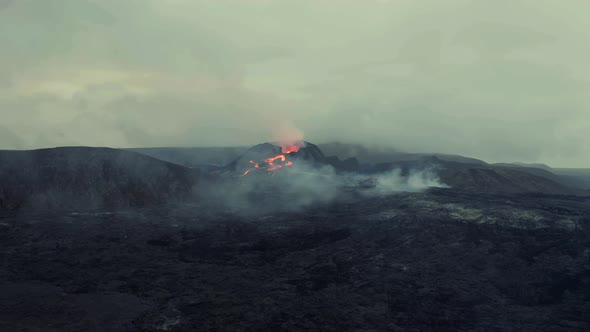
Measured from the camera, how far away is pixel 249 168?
10044 centimetres

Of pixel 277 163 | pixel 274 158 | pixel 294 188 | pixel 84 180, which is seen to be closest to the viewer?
pixel 84 180

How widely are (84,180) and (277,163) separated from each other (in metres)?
49.7

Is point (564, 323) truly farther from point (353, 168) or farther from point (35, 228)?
point (353, 168)

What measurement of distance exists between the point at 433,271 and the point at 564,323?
1071 cm

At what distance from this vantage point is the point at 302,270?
116 feet

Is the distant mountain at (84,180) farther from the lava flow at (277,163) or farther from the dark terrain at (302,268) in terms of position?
the lava flow at (277,163)

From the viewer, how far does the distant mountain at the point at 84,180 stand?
191 ft

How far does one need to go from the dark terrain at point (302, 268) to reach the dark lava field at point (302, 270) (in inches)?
5.8

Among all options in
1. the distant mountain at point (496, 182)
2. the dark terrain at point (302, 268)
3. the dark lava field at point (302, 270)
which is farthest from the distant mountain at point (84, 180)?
the distant mountain at point (496, 182)

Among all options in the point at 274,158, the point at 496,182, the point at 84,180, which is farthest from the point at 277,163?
the point at 496,182

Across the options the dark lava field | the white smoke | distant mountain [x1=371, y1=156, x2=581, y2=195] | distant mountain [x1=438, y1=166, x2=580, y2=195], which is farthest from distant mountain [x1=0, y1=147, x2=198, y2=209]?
distant mountain [x1=438, y1=166, x2=580, y2=195]

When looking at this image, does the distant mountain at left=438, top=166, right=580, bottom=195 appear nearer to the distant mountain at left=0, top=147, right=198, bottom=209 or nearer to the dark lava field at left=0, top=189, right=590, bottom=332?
the dark lava field at left=0, top=189, right=590, bottom=332

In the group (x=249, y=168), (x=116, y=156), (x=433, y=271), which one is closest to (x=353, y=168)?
(x=249, y=168)

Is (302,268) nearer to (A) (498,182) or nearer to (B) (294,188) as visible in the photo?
(B) (294,188)
